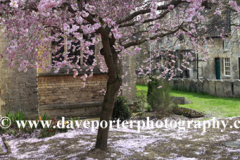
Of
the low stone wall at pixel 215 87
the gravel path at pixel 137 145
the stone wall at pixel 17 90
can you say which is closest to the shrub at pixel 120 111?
the gravel path at pixel 137 145

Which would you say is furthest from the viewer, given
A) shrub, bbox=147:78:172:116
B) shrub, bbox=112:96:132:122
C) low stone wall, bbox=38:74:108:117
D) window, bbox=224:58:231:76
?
window, bbox=224:58:231:76

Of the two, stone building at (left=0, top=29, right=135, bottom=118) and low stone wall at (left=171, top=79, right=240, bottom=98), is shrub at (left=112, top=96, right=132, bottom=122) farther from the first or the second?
low stone wall at (left=171, top=79, right=240, bottom=98)

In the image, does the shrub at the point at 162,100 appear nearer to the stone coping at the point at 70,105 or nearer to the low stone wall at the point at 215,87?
the stone coping at the point at 70,105

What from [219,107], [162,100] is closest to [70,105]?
[162,100]

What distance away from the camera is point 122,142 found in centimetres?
667

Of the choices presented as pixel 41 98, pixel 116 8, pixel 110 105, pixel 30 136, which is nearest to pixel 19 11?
pixel 116 8

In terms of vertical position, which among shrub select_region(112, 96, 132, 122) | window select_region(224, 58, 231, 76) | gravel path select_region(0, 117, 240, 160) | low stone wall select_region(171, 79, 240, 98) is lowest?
gravel path select_region(0, 117, 240, 160)

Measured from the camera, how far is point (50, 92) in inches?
420

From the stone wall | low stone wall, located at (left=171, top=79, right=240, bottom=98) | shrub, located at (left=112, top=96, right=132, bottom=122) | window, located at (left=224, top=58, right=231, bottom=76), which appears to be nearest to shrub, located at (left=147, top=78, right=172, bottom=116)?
shrub, located at (left=112, top=96, right=132, bottom=122)

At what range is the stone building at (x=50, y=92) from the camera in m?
9.61

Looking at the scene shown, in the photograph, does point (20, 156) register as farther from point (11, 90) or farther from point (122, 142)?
point (11, 90)

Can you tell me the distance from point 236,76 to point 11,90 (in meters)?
19.8

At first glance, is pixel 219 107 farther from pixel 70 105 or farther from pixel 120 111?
pixel 70 105

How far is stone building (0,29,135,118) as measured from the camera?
9609 mm
